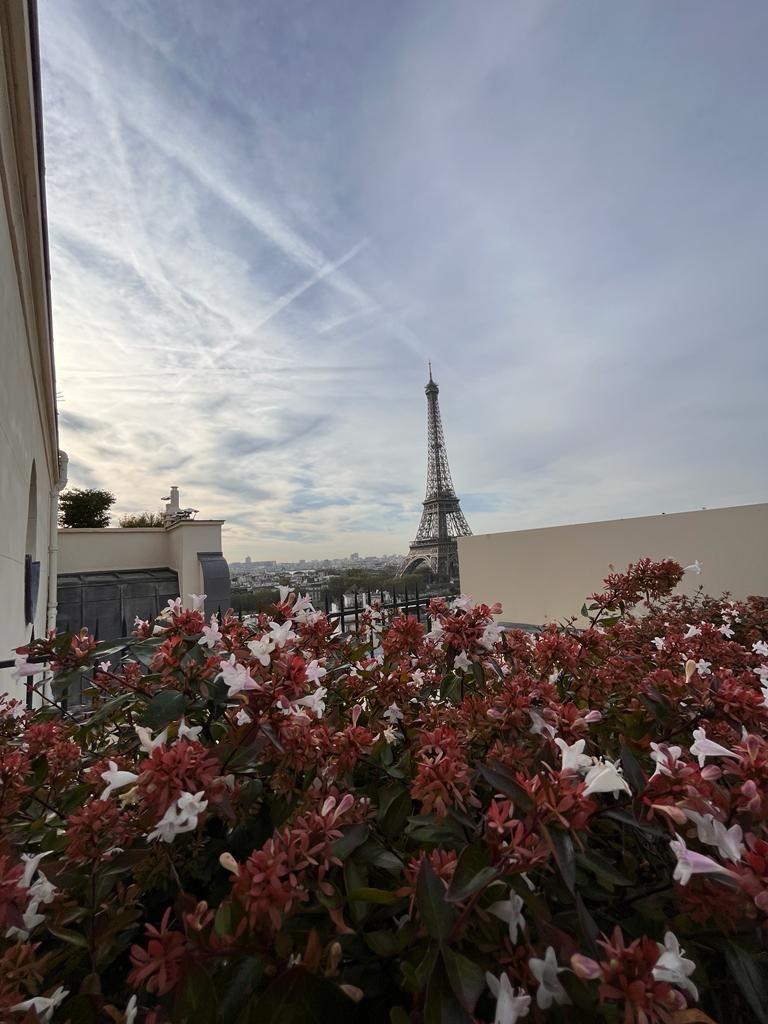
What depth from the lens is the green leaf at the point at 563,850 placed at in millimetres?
453

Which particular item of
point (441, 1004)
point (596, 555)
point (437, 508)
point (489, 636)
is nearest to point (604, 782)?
point (441, 1004)

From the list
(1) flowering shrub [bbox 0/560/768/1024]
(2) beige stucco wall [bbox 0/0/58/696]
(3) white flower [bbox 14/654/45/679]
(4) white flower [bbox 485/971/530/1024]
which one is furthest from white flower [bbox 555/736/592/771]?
(2) beige stucco wall [bbox 0/0/58/696]

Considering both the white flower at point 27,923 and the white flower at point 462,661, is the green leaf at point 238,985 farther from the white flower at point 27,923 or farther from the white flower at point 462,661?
the white flower at point 462,661

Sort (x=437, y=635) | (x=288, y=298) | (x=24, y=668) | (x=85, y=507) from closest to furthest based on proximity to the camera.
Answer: (x=24, y=668) → (x=437, y=635) → (x=288, y=298) → (x=85, y=507)

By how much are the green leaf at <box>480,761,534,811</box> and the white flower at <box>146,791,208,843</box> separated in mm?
341

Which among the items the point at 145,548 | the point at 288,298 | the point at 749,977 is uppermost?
the point at 288,298

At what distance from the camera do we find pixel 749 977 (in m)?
0.47

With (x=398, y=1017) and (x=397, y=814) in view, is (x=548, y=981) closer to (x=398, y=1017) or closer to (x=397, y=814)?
(x=398, y=1017)

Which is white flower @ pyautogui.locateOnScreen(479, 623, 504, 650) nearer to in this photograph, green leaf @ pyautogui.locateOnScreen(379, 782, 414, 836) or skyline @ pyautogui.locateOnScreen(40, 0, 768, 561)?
green leaf @ pyautogui.locateOnScreen(379, 782, 414, 836)

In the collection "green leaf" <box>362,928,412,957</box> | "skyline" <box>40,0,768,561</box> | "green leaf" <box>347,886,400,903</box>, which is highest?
"skyline" <box>40,0,768,561</box>

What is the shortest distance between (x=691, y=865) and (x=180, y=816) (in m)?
0.54

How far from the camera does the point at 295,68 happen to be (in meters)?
3.70

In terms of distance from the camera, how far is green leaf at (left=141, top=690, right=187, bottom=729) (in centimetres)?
76

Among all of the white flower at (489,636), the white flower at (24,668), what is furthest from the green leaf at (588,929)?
the white flower at (24,668)
